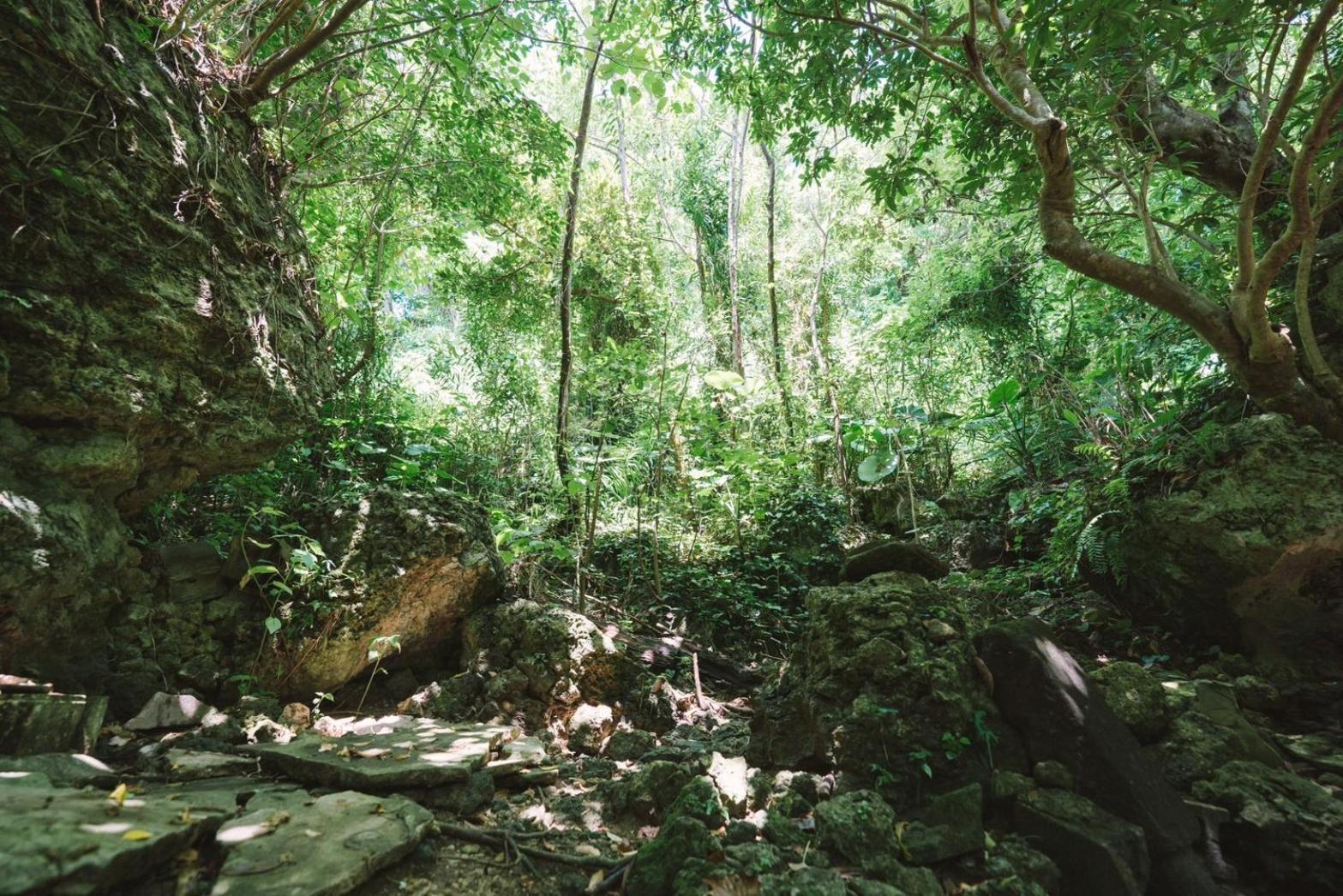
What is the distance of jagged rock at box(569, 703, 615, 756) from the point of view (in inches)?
156

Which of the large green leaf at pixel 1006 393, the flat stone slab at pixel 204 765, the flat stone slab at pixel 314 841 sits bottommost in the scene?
the flat stone slab at pixel 314 841

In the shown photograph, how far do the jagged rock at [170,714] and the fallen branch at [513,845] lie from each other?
1.71 m

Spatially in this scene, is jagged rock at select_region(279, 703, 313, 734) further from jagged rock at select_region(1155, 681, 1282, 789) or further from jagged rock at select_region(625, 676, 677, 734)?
jagged rock at select_region(1155, 681, 1282, 789)

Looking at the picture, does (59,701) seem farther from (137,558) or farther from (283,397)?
(283,397)

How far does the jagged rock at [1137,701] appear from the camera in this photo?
3037 mm

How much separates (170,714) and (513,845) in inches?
83.5

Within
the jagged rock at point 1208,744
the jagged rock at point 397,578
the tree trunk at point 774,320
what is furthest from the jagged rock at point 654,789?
the tree trunk at point 774,320

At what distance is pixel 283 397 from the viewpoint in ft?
12.8

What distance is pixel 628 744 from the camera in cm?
384

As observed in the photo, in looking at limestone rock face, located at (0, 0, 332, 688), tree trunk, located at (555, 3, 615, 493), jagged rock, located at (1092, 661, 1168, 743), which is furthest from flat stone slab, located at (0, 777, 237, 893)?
tree trunk, located at (555, 3, 615, 493)

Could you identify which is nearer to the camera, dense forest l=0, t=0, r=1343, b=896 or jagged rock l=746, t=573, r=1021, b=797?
dense forest l=0, t=0, r=1343, b=896

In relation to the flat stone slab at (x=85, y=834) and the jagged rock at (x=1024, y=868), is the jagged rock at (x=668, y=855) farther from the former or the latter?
the flat stone slab at (x=85, y=834)

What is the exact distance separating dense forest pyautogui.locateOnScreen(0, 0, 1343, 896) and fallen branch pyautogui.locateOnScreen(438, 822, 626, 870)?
0.02m

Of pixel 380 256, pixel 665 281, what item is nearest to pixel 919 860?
pixel 380 256
